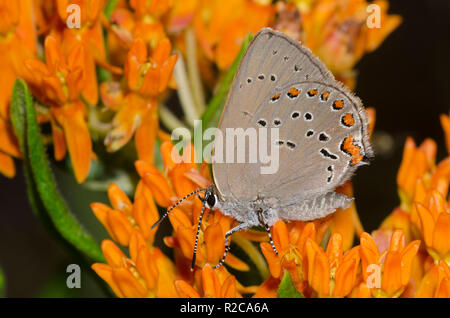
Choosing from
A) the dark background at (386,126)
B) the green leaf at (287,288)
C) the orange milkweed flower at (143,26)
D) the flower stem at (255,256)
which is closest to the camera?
the green leaf at (287,288)

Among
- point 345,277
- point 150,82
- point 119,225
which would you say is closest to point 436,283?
point 345,277

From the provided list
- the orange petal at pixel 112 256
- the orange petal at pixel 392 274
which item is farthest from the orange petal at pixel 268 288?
the orange petal at pixel 112 256

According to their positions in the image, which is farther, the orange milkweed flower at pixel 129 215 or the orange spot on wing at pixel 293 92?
the orange milkweed flower at pixel 129 215

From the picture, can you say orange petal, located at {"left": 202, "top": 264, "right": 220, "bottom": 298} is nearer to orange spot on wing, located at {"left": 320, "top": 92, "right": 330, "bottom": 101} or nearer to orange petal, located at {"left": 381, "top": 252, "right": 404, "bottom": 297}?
orange petal, located at {"left": 381, "top": 252, "right": 404, "bottom": 297}

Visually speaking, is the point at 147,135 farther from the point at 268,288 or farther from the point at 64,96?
the point at 268,288

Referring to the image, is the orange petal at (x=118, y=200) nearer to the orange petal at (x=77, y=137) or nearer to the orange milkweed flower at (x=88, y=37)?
the orange petal at (x=77, y=137)

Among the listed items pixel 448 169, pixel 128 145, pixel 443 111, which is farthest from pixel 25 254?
pixel 448 169

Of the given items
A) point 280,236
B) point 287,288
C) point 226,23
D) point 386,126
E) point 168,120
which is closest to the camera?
point 287,288

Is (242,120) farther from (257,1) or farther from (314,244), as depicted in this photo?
(257,1)
